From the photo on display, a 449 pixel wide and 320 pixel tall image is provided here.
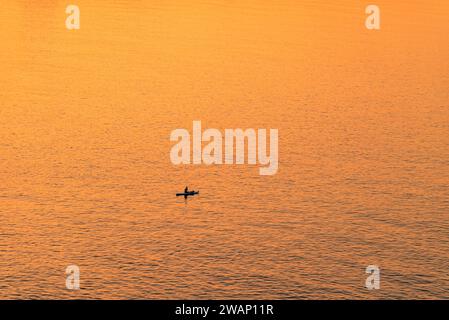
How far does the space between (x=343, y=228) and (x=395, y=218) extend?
11458 mm

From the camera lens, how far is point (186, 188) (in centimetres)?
17062

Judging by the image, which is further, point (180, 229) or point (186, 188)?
point (186, 188)

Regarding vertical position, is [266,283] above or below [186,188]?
below

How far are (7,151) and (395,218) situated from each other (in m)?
86.5

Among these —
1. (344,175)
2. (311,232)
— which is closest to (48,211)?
(311,232)

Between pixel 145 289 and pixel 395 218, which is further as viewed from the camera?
pixel 395 218

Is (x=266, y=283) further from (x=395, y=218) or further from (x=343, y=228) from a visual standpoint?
(x=395, y=218)

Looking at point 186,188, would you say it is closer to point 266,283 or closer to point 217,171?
point 217,171

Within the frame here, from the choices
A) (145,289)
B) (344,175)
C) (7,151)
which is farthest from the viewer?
(7,151)

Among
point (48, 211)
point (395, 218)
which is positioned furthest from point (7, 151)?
point (395, 218)
